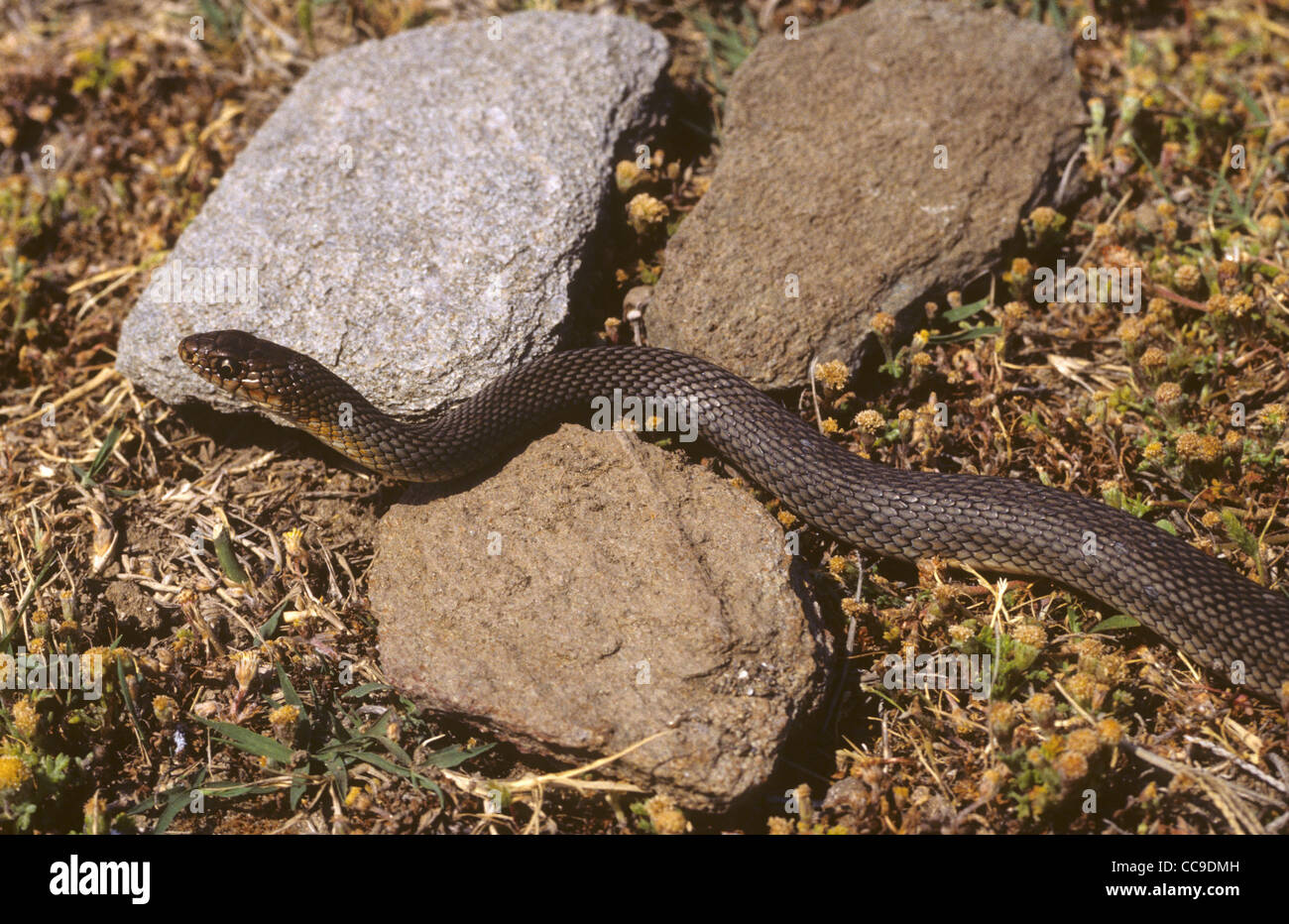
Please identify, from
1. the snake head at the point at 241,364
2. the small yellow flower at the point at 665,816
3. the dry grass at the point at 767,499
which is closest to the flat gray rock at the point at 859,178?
the dry grass at the point at 767,499

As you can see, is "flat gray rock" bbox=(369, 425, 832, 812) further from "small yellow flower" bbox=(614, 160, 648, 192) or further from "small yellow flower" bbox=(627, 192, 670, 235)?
"small yellow flower" bbox=(614, 160, 648, 192)

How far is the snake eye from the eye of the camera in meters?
6.34

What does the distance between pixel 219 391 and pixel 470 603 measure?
2.43m

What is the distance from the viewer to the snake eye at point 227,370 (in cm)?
634

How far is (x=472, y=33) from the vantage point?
817 centimetres

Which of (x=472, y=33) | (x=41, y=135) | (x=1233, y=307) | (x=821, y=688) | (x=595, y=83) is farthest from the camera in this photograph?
(x=41, y=135)

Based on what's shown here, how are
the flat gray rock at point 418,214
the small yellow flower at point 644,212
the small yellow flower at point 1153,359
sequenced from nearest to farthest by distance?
the small yellow flower at point 1153,359 → the flat gray rock at point 418,214 → the small yellow flower at point 644,212

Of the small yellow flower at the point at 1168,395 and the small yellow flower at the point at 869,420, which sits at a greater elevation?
the small yellow flower at the point at 1168,395

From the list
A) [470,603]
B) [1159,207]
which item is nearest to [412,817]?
[470,603]

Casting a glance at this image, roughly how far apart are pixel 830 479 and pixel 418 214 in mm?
3424

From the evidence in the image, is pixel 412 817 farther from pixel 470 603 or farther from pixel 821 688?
pixel 821 688

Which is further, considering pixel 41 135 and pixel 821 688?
pixel 41 135

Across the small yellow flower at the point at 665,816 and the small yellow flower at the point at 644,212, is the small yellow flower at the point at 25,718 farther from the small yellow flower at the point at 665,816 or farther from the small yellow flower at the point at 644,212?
the small yellow flower at the point at 644,212

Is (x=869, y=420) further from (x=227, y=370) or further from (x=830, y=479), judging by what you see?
(x=227, y=370)
